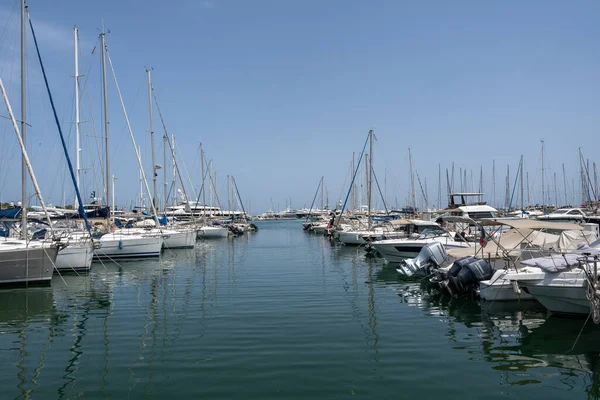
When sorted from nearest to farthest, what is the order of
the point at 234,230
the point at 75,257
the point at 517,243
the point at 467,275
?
the point at 467,275 < the point at 517,243 < the point at 75,257 < the point at 234,230

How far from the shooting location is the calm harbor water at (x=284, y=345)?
9547mm

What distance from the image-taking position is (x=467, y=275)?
1834 cm

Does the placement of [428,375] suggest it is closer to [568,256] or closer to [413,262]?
[568,256]

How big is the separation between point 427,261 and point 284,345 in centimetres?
1270

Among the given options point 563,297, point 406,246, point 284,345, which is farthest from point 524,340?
point 406,246

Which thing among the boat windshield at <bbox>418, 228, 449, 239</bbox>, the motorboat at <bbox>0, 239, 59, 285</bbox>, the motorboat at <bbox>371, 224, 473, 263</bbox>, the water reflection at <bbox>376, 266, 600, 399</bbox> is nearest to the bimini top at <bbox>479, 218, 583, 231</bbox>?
the water reflection at <bbox>376, 266, 600, 399</bbox>

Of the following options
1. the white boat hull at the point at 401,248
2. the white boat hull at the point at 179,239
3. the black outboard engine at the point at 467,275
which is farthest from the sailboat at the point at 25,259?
the white boat hull at the point at 401,248

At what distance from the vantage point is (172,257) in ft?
119

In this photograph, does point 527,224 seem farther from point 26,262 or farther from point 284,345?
point 26,262

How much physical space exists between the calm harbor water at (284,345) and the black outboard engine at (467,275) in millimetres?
690

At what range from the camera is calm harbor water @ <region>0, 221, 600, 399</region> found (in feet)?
31.3

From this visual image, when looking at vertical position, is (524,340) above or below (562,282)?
below

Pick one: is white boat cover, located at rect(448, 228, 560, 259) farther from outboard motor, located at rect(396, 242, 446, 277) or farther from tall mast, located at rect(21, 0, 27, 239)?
tall mast, located at rect(21, 0, 27, 239)

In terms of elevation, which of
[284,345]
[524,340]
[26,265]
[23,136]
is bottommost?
[524,340]
